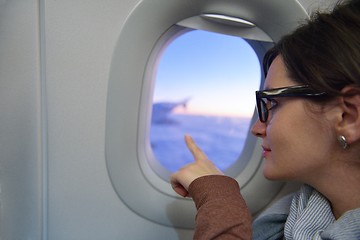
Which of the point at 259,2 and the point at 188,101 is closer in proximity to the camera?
the point at 259,2

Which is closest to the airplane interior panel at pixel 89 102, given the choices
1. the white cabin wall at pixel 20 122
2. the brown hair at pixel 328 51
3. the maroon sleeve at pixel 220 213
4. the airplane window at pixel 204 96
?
the white cabin wall at pixel 20 122

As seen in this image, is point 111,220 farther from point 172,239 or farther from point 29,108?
point 29,108

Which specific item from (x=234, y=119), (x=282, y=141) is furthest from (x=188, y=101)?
(x=282, y=141)

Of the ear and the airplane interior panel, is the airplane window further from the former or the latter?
the ear

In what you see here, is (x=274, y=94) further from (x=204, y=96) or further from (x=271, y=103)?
(x=204, y=96)

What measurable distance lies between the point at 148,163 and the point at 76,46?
481 mm

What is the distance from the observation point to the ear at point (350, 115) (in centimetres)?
64

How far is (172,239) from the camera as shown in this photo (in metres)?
1.12

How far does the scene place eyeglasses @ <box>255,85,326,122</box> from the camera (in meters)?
0.68

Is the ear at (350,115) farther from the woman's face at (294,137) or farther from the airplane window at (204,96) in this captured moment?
the airplane window at (204,96)

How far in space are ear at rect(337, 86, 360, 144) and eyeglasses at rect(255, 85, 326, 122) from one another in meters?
0.05

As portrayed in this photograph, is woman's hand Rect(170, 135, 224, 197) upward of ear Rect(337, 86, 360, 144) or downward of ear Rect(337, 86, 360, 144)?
downward

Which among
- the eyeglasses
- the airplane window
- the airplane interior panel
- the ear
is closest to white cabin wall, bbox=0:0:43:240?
the airplane interior panel

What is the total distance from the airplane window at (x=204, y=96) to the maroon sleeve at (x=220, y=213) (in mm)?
450
